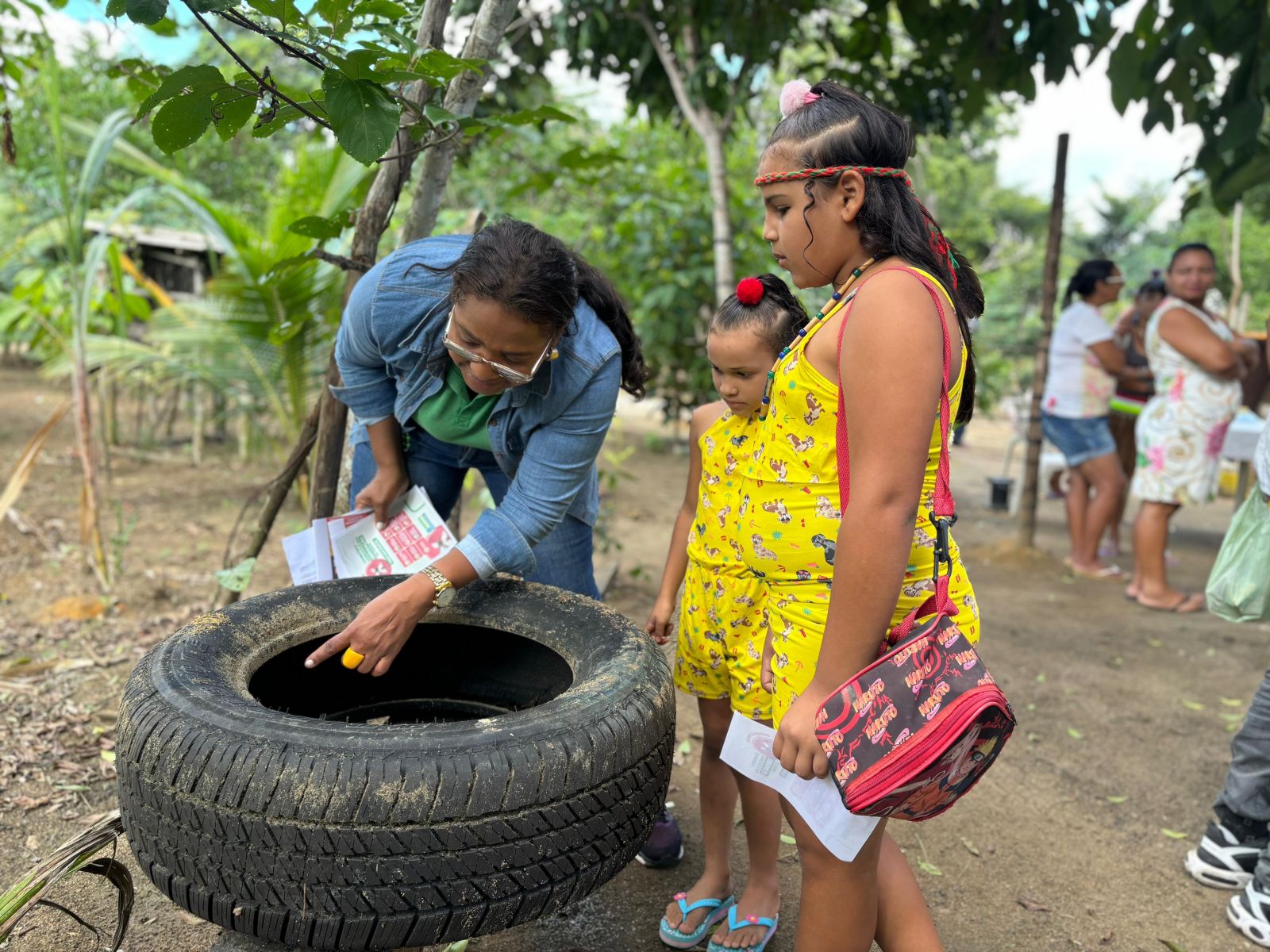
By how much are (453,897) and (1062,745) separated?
2.61 metres

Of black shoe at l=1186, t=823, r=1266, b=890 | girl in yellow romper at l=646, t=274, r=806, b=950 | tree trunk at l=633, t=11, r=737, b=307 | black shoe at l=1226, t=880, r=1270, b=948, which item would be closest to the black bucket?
tree trunk at l=633, t=11, r=737, b=307

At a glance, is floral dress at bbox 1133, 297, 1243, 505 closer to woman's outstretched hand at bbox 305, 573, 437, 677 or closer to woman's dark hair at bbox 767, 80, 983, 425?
woman's dark hair at bbox 767, 80, 983, 425

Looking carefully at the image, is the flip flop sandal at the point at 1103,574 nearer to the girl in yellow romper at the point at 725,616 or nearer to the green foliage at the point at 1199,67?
the green foliage at the point at 1199,67

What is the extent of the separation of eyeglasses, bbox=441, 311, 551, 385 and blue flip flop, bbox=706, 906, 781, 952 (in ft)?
4.00

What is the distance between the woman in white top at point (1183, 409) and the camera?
4707 mm

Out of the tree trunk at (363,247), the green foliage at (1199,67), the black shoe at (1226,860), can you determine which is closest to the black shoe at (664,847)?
the tree trunk at (363,247)

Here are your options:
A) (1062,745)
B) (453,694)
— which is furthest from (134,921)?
(1062,745)

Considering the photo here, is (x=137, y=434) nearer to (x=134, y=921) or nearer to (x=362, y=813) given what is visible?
(x=134, y=921)

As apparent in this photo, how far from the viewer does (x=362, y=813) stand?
4.52 feet

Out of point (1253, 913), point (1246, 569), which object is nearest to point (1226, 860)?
point (1253, 913)

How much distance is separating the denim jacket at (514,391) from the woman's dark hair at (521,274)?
92 millimetres

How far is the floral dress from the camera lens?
15.7ft

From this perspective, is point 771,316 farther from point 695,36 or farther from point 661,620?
point 695,36

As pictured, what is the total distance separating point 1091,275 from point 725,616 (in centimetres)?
422
